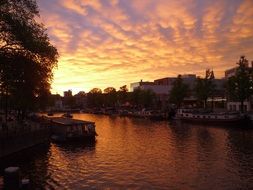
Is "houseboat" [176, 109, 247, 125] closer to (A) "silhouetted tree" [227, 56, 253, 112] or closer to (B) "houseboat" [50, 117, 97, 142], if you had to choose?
(A) "silhouetted tree" [227, 56, 253, 112]

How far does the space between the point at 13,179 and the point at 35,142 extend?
36.8 m

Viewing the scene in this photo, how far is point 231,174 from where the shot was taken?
3488 cm

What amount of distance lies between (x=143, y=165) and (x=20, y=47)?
67.4ft

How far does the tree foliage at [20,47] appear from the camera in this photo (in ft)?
128

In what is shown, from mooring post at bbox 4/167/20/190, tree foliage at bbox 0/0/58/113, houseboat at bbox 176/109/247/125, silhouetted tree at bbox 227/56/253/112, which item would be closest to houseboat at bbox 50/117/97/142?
tree foliage at bbox 0/0/58/113

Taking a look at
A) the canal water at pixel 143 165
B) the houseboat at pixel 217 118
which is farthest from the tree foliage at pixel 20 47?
the houseboat at pixel 217 118

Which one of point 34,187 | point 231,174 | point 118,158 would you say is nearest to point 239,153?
point 231,174

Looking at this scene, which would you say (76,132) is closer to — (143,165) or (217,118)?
(143,165)

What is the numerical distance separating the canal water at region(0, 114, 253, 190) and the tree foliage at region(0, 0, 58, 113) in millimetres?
10533

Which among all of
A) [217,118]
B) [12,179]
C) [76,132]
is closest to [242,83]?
[217,118]

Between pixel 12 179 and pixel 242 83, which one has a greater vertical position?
pixel 242 83

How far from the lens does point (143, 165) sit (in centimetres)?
3994

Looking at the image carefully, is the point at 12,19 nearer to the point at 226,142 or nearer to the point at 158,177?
the point at 158,177

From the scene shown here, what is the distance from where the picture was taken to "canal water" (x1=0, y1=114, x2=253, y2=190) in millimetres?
32000
